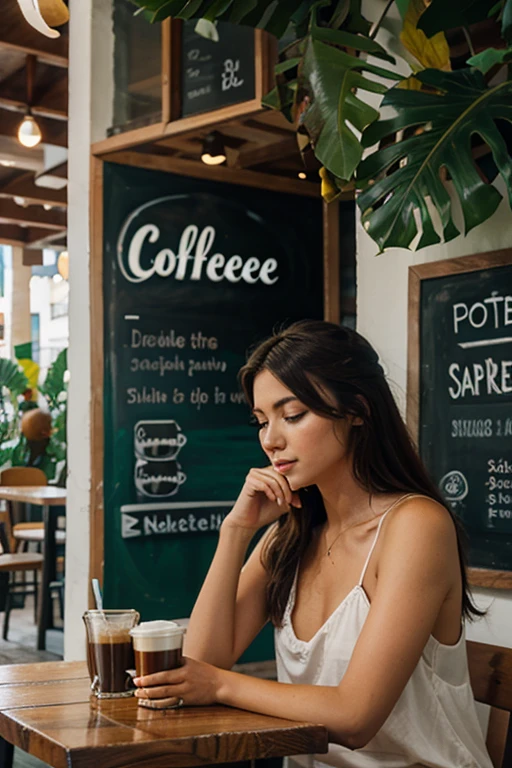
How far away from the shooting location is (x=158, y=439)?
4402 millimetres

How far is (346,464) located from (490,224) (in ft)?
2.98

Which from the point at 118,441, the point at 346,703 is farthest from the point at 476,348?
the point at 118,441

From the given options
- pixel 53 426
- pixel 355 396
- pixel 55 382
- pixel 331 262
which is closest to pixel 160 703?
pixel 355 396

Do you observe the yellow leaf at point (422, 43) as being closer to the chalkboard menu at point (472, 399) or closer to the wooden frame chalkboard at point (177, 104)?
the chalkboard menu at point (472, 399)

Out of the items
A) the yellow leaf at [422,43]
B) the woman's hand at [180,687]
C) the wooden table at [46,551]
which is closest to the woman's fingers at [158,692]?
the woman's hand at [180,687]

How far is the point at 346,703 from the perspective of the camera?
1706 mm

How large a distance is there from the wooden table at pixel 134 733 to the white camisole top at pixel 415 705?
267mm

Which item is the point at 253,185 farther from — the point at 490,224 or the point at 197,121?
the point at 490,224

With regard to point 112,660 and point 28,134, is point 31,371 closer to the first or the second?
point 28,134

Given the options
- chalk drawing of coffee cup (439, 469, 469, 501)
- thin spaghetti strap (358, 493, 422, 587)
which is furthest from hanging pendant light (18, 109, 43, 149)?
thin spaghetti strap (358, 493, 422, 587)

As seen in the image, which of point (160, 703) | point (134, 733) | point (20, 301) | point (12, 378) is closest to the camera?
point (134, 733)

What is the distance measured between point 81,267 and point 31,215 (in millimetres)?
5991

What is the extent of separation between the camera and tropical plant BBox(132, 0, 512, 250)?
223cm

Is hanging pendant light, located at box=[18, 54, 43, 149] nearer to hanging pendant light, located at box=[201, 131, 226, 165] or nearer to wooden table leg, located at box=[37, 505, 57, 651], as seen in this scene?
wooden table leg, located at box=[37, 505, 57, 651]
